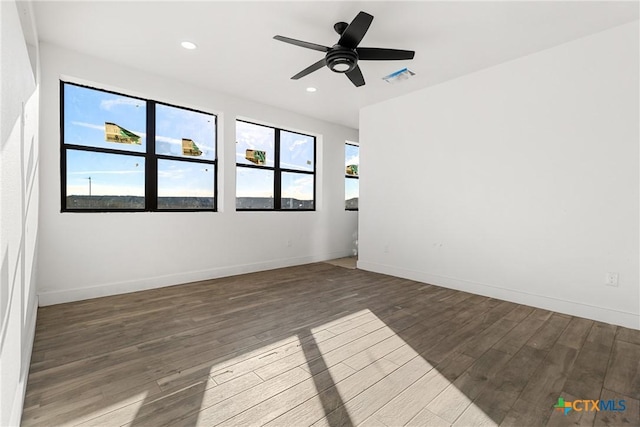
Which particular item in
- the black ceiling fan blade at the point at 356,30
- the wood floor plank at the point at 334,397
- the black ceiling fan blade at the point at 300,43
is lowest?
the wood floor plank at the point at 334,397

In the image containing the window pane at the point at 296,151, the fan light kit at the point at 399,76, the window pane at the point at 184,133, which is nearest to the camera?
the fan light kit at the point at 399,76

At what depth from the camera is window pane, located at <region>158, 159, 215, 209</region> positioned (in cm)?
411

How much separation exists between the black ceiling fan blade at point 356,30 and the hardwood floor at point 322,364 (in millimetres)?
2445

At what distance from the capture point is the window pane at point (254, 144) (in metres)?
4.92

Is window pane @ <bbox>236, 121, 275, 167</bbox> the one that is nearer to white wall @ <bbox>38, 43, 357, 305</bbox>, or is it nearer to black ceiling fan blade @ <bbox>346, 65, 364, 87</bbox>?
white wall @ <bbox>38, 43, 357, 305</bbox>

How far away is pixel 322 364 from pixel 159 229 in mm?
2947

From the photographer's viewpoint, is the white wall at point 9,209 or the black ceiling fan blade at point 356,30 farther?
the black ceiling fan blade at point 356,30

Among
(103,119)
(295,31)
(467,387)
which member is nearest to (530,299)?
(467,387)

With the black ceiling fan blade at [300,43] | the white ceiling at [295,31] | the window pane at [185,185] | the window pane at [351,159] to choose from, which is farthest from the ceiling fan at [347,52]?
the window pane at [351,159]

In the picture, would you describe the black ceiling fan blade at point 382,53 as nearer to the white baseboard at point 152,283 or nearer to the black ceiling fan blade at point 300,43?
the black ceiling fan blade at point 300,43

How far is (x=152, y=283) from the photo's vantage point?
3887 millimetres

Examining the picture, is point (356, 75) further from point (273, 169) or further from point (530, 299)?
point (530, 299)

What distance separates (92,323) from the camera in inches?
108

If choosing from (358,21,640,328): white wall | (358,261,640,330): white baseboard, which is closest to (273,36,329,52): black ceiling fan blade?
(358,21,640,328): white wall
